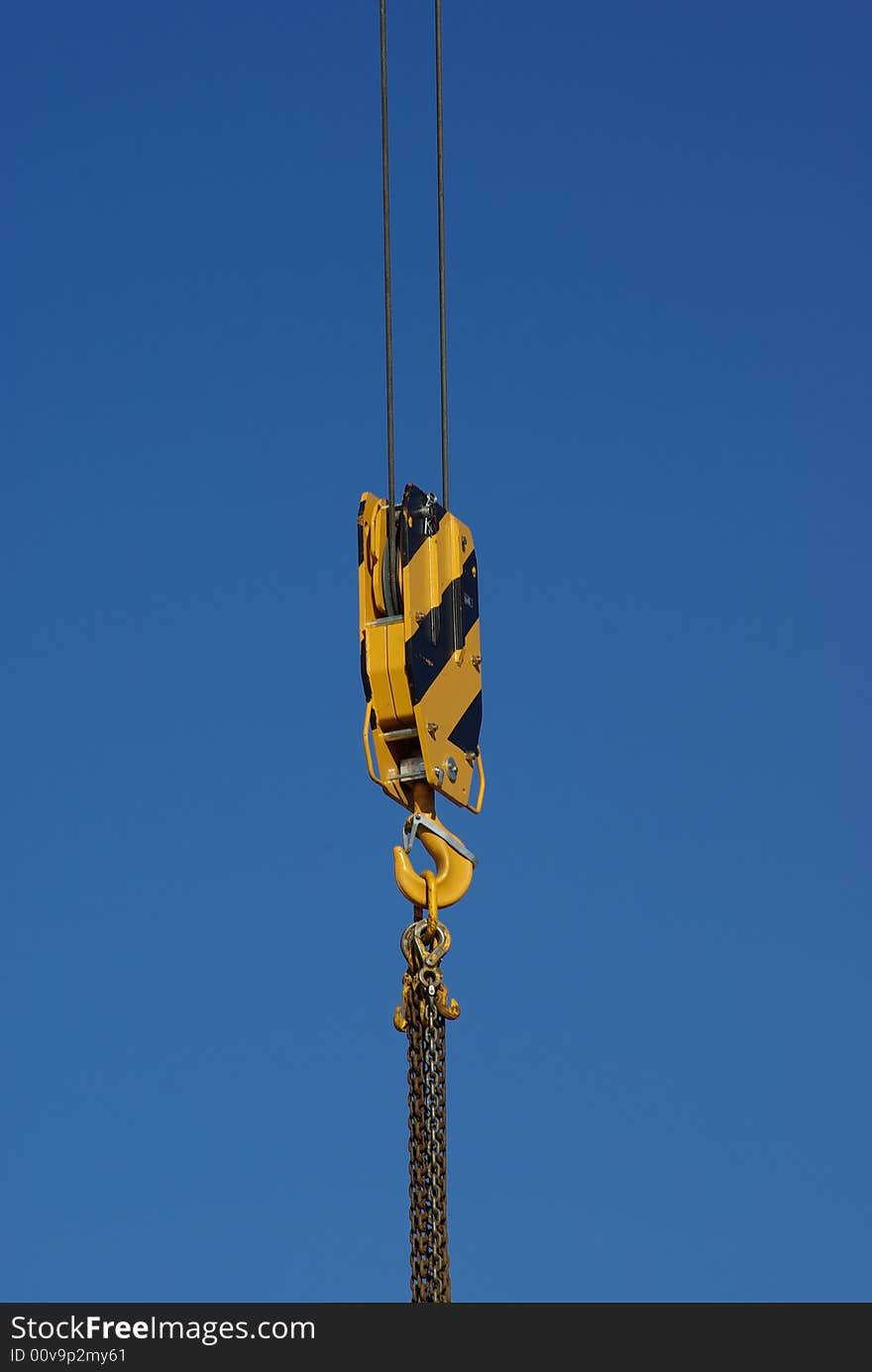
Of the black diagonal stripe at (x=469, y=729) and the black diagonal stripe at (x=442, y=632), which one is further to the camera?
the black diagonal stripe at (x=469, y=729)

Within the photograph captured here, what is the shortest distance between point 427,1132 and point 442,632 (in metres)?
1.57

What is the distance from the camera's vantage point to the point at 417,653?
7.10 m

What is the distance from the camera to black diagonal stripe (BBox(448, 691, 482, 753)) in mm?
7316

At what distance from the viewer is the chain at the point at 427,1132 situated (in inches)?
269

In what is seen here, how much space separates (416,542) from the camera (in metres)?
7.28

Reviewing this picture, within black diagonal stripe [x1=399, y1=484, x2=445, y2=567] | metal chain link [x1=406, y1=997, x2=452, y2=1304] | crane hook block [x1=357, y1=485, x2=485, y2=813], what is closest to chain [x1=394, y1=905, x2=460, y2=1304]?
metal chain link [x1=406, y1=997, x2=452, y2=1304]

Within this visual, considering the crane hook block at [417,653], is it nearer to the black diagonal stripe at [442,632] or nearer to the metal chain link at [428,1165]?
the black diagonal stripe at [442,632]

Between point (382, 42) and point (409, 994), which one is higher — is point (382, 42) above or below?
above

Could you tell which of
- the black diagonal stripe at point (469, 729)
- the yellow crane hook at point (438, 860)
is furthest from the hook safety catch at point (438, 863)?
the black diagonal stripe at point (469, 729)

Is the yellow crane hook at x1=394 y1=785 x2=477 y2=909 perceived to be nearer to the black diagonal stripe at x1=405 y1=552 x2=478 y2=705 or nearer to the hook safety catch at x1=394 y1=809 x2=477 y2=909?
the hook safety catch at x1=394 y1=809 x2=477 y2=909

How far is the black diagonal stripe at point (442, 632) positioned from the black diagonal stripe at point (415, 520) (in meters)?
0.18

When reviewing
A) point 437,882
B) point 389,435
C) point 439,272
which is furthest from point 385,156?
point 437,882
